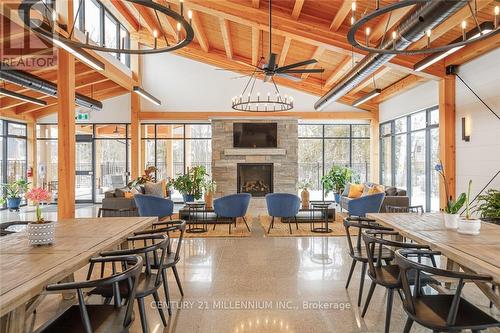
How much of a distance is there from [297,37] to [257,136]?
187 inches

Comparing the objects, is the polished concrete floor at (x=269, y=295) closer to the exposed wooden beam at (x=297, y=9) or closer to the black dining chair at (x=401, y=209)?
the black dining chair at (x=401, y=209)

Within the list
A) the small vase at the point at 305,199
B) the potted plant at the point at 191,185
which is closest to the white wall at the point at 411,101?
the small vase at the point at 305,199

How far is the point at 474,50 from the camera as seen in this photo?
5574 mm

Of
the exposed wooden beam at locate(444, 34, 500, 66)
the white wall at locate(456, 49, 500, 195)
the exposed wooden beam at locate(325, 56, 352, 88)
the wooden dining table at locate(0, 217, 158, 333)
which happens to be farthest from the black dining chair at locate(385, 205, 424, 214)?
the wooden dining table at locate(0, 217, 158, 333)

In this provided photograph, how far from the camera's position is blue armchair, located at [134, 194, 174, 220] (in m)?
6.21

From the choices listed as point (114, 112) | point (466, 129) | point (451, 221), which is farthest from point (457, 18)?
point (114, 112)

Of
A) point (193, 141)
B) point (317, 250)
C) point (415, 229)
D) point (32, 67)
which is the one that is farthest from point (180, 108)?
point (415, 229)

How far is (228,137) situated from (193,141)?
151cm

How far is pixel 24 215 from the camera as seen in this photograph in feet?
29.0

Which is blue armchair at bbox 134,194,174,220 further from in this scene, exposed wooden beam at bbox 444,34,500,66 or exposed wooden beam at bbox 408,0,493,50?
exposed wooden beam at bbox 444,34,500,66

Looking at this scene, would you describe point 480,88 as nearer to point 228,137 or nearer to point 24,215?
point 228,137

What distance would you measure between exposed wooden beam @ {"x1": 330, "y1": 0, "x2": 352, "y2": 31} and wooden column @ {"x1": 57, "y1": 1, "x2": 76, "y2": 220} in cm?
467

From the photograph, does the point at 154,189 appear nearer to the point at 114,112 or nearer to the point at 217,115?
the point at 217,115

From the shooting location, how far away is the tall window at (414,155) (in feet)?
25.3
